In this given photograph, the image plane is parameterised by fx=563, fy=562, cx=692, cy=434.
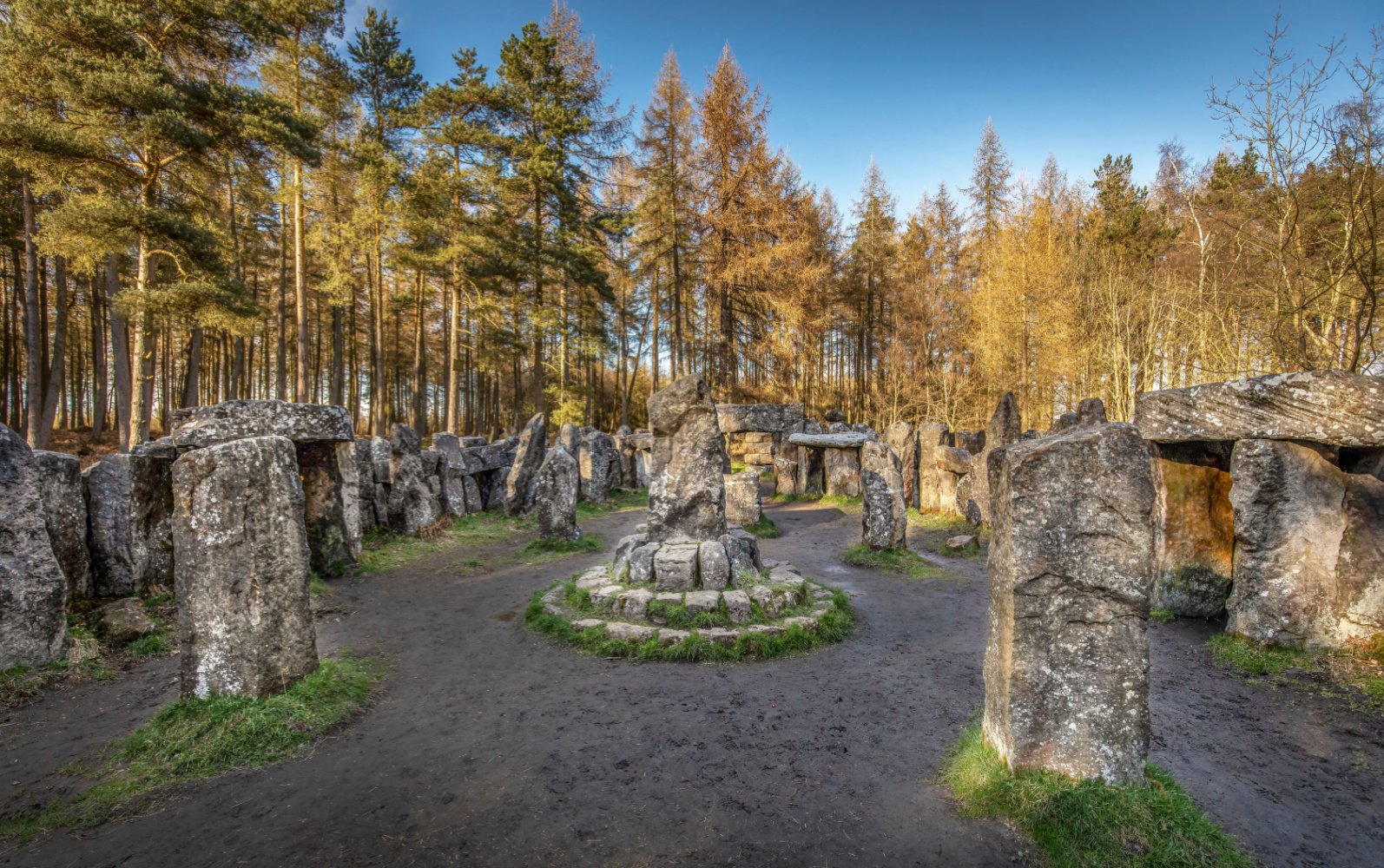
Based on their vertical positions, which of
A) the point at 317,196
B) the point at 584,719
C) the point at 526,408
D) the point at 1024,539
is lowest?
the point at 584,719

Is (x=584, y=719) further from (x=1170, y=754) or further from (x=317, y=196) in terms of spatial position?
(x=317, y=196)

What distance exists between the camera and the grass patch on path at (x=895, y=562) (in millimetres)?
8562

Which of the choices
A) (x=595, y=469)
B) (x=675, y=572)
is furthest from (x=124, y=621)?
(x=595, y=469)

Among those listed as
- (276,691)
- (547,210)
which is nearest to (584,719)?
(276,691)

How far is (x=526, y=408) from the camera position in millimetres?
23406

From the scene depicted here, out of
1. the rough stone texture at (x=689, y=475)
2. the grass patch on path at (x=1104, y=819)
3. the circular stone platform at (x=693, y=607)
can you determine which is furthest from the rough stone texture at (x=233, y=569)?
the grass patch on path at (x=1104, y=819)

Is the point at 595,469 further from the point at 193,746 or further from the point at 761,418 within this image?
the point at 193,746

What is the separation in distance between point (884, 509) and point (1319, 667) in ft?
17.2

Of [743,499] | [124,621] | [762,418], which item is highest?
[762,418]

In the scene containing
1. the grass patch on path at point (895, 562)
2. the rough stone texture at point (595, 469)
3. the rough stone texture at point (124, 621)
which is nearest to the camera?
the rough stone texture at point (124, 621)

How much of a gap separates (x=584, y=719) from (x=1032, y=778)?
9.65ft

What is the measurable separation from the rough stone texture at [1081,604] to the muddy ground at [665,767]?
602 mm

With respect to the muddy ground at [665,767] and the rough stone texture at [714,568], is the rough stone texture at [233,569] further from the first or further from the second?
the rough stone texture at [714,568]

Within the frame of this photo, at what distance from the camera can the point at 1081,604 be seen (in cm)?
292
